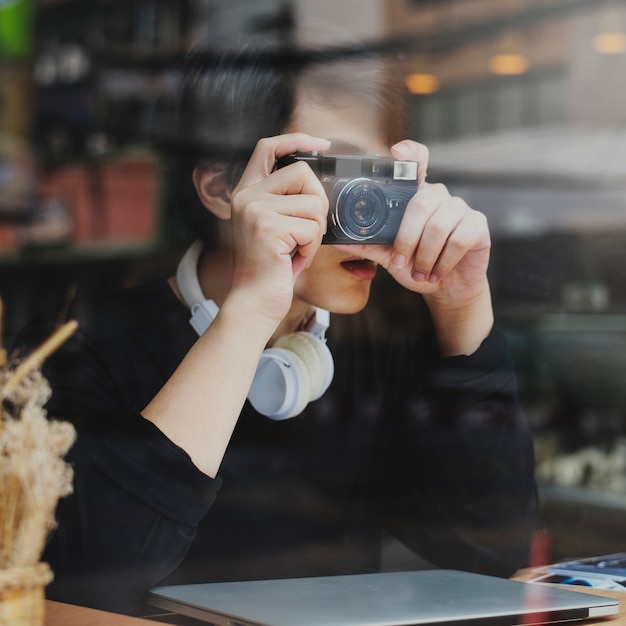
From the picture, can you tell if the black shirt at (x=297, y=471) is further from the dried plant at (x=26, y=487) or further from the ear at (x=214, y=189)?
the dried plant at (x=26, y=487)

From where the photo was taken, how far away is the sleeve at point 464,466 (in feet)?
4.93

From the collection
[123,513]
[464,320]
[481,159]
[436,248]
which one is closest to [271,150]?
[436,248]

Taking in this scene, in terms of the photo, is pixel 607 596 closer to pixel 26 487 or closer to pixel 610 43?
pixel 26 487

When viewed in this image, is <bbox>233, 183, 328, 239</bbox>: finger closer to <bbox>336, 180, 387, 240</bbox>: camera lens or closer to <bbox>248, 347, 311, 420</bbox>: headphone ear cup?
<bbox>336, 180, 387, 240</bbox>: camera lens

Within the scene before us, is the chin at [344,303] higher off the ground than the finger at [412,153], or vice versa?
the finger at [412,153]

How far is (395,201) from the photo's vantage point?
4.06 feet

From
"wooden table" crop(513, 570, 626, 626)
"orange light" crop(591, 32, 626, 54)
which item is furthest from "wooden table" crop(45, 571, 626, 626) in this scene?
"orange light" crop(591, 32, 626, 54)

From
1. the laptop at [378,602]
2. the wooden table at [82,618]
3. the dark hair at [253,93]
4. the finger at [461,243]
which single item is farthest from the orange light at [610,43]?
the wooden table at [82,618]

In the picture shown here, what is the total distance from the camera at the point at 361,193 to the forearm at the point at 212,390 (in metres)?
0.17

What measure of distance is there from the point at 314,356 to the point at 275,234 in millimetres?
297

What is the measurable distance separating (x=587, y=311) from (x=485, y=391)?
118cm

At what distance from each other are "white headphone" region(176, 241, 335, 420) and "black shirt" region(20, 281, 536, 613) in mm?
25

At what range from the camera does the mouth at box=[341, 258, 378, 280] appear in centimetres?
137

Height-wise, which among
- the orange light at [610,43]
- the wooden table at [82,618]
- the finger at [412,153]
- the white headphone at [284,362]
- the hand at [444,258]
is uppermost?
the orange light at [610,43]
